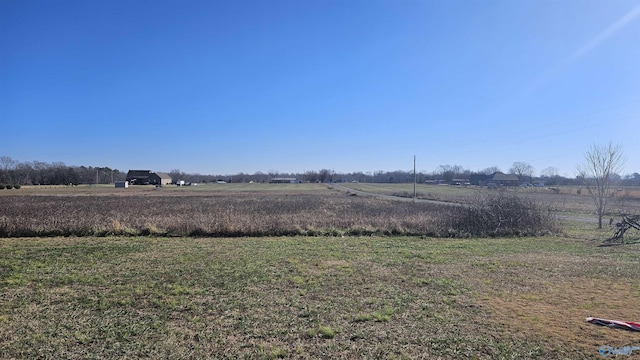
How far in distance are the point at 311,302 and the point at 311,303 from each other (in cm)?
6

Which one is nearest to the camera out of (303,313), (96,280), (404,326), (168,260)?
(404,326)

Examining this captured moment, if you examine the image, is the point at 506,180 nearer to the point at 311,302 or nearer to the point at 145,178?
the point at 311,302

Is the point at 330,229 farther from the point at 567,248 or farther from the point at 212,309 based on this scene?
the point at 212,309

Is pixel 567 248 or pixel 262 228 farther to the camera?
pixel 262 228

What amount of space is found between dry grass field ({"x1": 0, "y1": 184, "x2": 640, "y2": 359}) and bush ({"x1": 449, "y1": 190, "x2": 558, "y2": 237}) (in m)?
4.60

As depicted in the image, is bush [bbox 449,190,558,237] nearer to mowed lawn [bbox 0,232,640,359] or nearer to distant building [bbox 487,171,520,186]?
mowed lawn [bbox 0,232,640,359]

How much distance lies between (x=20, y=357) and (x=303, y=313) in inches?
149

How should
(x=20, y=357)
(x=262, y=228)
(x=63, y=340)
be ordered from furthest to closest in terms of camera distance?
(x=262, y=228) → (x=63, y=340) → (x=20, y=357)

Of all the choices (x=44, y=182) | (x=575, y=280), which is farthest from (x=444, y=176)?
(x=575, y=280)

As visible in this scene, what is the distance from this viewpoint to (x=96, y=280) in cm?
801

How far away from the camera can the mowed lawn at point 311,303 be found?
471cm

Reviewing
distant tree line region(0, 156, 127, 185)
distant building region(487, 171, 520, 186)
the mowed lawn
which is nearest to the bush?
the mowed lawn

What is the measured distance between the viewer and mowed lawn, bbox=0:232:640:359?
471cm

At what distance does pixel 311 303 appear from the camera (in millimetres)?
6477
